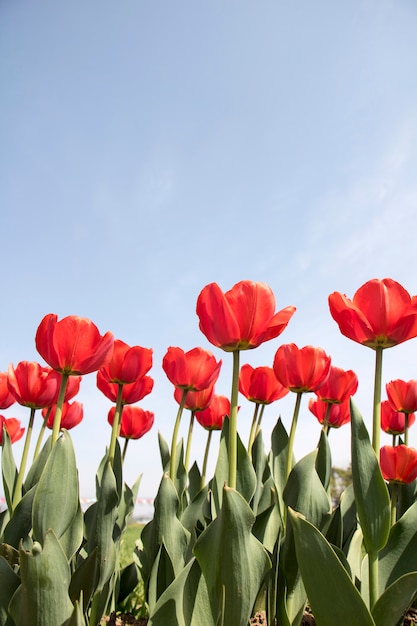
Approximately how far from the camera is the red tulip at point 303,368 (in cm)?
183

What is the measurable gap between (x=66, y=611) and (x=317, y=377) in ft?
3.74

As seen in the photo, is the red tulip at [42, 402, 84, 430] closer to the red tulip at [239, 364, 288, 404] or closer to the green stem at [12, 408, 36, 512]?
the green stem at [12, 408, 36, 512]

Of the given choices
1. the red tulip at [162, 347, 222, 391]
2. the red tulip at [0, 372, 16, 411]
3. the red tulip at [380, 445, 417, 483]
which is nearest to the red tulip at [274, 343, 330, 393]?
the red tulip at [162, 347, 222, 391]

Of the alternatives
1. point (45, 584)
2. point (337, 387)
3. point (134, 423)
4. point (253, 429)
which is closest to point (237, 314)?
point (45, 584)

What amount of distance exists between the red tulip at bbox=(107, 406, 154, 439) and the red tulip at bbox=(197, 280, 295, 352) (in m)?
1.18

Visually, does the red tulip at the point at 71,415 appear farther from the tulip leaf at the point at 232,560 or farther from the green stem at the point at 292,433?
the tulip leaf at the point at 232,560

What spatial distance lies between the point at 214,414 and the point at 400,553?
1.19 m

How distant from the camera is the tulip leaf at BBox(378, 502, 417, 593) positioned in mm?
1346

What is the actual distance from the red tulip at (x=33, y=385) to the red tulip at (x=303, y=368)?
92 centimetres

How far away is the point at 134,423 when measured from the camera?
238 cm

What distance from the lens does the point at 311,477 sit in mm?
1511

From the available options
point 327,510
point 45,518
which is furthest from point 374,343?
point 45,518

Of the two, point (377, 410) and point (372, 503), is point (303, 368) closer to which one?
point (377, 410)

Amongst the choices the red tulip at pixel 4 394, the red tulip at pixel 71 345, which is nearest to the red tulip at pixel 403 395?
the red tulip at pixel 71 345
